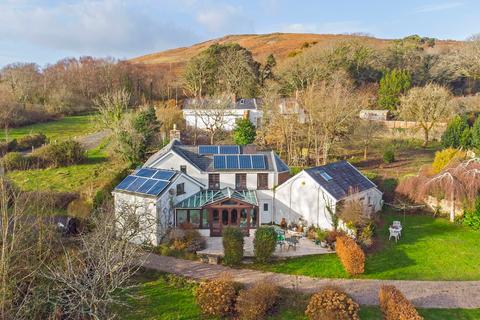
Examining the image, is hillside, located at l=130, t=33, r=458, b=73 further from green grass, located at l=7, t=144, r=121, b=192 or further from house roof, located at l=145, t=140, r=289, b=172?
house roof, located at l=145, t=140, r=289, b=172

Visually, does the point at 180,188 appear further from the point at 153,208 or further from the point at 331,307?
the point at 331,307

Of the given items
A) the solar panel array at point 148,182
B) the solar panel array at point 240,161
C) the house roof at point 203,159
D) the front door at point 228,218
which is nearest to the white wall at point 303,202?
the house roof at point 203,159

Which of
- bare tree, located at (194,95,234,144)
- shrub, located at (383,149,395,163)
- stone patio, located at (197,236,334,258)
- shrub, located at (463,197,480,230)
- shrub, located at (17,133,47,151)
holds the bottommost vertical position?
stone patio, located at (197,236,334,258)

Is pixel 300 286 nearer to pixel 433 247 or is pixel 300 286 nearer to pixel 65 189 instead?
pixel 433 247

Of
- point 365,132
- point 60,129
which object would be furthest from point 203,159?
point 60,129

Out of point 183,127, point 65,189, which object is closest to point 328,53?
point 183,127

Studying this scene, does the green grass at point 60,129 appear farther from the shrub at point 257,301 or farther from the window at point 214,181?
the shrub at point 257,301

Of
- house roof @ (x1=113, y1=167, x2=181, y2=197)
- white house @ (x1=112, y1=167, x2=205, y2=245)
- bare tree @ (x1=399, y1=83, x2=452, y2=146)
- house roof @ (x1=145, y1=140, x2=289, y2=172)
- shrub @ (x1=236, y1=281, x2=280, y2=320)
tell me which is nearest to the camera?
shrub @ (x1=236, y1=281, x2=280, y2=320)

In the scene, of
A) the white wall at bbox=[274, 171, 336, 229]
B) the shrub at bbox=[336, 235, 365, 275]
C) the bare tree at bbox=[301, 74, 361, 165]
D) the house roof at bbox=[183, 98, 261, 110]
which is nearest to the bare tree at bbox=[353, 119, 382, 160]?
the bare tree at bbox=[301, 74, 361, 165]
